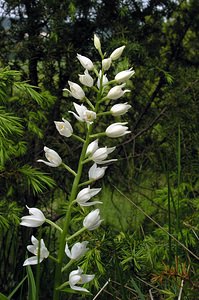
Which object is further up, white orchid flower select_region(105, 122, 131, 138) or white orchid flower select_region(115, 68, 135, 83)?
white orchid flower select_region(115, 68, 135, 83)

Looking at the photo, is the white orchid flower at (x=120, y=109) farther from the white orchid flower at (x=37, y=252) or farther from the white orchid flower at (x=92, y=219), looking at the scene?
the white orchid flower at (x=37, y=252)

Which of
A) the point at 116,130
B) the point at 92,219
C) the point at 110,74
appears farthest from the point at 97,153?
the point at 110,74

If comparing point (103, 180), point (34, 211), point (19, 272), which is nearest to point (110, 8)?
point (103, 180)

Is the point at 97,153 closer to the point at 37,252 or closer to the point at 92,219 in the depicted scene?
the point at 92,219

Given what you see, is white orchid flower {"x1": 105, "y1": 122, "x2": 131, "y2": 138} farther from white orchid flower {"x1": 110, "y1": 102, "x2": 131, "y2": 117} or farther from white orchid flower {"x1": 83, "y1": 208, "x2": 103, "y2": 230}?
white orchid flower {"x1": 83, "y1": 208, "x2": 103, "y2": 230}

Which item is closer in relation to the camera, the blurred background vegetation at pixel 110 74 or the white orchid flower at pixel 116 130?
the white orchid flower at pixel 116 130

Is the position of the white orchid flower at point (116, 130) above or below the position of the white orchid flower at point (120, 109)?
below

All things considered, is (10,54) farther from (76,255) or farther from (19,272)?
(76,255)

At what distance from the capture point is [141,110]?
4.55 metres

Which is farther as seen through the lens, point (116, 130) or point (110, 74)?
point (110, 74)

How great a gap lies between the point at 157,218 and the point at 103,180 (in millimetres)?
436

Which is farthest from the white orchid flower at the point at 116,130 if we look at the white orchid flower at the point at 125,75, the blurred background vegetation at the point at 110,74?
the blurred background vegetation at the point at 110,74

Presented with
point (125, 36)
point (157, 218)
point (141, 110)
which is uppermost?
point (125, 36)

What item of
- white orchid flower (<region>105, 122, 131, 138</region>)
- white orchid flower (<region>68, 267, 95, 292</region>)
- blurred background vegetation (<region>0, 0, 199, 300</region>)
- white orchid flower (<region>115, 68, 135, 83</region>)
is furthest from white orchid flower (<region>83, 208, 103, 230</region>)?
blurred background vegetation (<region>0, 0, 199, 300</region>)
